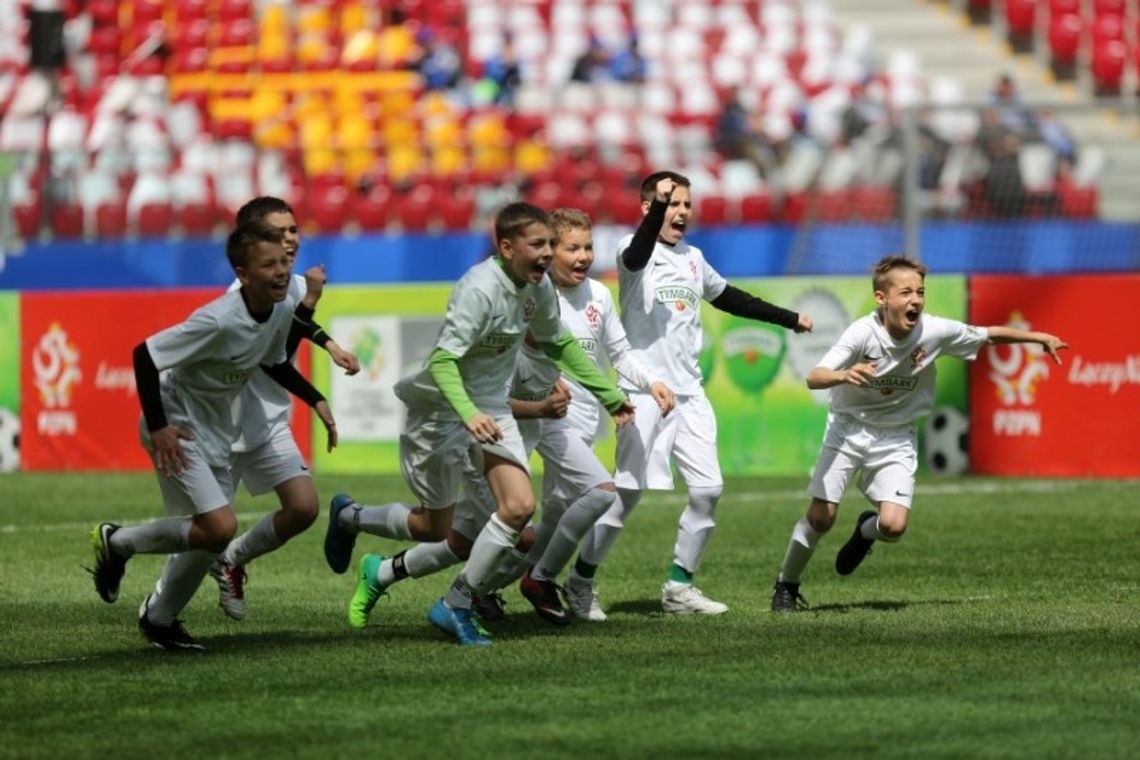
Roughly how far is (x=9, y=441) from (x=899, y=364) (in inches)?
494

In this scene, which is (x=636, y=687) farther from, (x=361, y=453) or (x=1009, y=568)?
(x=361, y=453)

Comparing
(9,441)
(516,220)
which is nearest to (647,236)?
(516,220)

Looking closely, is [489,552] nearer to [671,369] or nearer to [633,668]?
[633,668]

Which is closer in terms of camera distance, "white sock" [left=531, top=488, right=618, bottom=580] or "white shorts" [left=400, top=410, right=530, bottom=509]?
"white shorts" [left=400, top=410, right=530, bottom=509]

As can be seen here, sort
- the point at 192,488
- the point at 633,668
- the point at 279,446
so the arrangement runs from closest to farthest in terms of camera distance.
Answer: the point at 633,668 < the point at 192,488 < the point at 279,446

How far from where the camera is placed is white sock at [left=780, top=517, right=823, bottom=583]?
33.5 ft

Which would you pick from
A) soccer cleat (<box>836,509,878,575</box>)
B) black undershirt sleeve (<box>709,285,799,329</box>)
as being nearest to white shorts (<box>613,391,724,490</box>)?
black undershirt sleeve (<box>709,285,799,329</box>)

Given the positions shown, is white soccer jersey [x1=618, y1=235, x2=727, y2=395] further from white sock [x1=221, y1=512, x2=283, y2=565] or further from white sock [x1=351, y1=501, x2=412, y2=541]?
white sock [x1=221, y1=512, x2=283, y2=565]

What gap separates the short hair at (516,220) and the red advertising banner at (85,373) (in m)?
11.7

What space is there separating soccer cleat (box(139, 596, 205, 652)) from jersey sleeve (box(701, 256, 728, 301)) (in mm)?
3268

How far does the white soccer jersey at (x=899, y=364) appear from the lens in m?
10.3

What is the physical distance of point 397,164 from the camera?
81.4 feet

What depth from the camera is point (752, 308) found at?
10891mm

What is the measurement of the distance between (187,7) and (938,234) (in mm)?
12899
